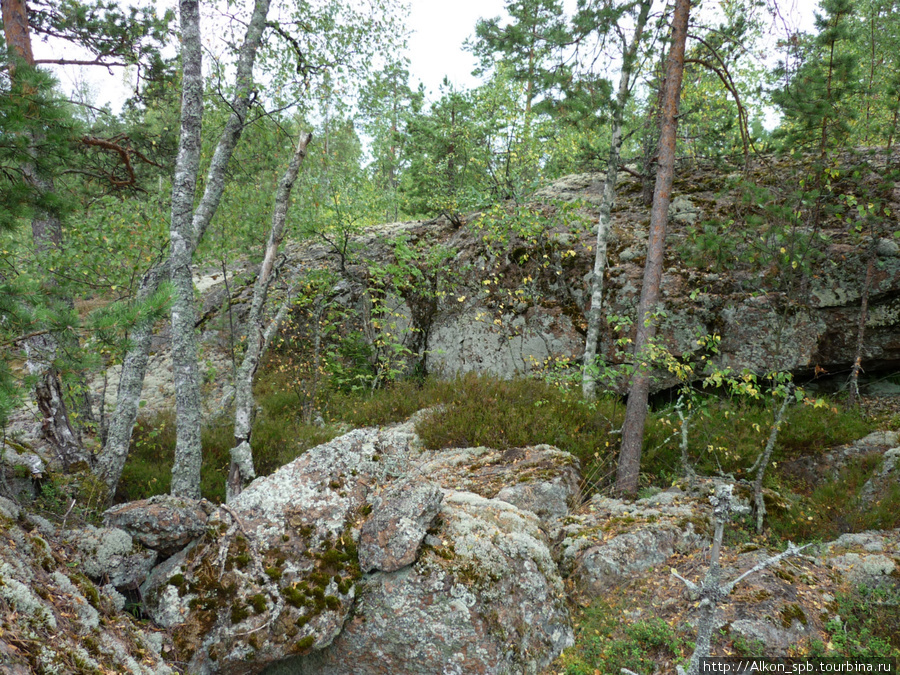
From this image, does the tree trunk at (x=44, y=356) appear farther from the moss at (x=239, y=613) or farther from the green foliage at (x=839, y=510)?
the green foliage at (x=839, y=510)

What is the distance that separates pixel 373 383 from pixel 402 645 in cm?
659

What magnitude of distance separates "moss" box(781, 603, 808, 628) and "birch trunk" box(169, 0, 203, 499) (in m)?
6.77

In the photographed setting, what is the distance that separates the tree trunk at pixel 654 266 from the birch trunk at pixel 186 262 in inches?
234

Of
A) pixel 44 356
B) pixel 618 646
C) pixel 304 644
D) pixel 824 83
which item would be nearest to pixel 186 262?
pixel 44 356

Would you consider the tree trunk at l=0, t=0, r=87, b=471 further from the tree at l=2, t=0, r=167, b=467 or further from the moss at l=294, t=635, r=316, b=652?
the moss at l=294, t=635, r=316, b=652

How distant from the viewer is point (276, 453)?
25.3 ft

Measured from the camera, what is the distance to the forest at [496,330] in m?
4.02

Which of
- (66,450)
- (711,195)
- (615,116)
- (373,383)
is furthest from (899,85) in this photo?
(66,450)

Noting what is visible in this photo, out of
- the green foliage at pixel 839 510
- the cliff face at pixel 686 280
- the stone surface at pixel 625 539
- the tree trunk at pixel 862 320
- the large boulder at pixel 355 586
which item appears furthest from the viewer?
the tree trunk at pixel 862 320

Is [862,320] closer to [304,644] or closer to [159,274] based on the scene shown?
[304,644]

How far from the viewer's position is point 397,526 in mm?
4309

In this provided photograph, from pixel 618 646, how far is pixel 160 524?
4235mm

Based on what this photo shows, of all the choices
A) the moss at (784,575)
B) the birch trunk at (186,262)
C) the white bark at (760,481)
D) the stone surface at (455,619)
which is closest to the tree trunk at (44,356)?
the birch trunk at (186,262)

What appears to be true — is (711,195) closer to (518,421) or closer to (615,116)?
(615,116)
